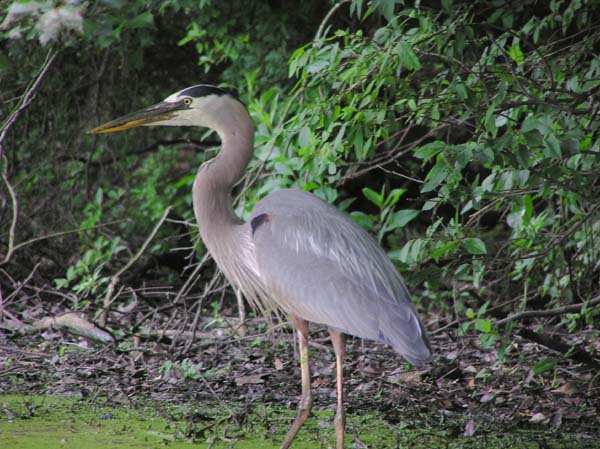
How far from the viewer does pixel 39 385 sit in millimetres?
4781

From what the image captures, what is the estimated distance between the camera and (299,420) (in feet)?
12.7

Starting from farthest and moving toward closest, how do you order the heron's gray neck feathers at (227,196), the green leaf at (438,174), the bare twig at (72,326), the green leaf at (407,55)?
the bare twig at (72,326) → the heron's gray neck feathers at (227,196) → the green leaf at (407,55) → the green leaf at (438,174)

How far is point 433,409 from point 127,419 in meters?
1.48

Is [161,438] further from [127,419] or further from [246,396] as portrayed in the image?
[246,396]

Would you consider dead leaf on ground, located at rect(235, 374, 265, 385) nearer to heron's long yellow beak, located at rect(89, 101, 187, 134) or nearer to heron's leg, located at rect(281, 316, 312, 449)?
heron's leg, located at rect(281, 316, 312, 449)

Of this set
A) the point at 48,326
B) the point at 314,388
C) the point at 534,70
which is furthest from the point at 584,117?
the point at 48,326

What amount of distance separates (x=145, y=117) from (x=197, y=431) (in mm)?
1588

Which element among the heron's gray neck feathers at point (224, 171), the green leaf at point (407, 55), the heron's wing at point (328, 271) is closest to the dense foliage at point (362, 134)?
the green leaf at point (407, 55)

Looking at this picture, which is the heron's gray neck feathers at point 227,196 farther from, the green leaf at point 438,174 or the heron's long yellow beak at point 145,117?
the green leaf at point 438,174

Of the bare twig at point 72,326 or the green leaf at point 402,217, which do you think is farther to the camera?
the bare twig at point 72,326

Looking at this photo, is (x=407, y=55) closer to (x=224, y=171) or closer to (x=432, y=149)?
(x=432, y=149)

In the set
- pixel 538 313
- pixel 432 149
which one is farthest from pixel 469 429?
pixel 432 149

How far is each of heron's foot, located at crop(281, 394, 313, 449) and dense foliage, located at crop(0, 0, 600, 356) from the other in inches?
27.4

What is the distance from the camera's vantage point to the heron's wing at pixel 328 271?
3826 millimetres
